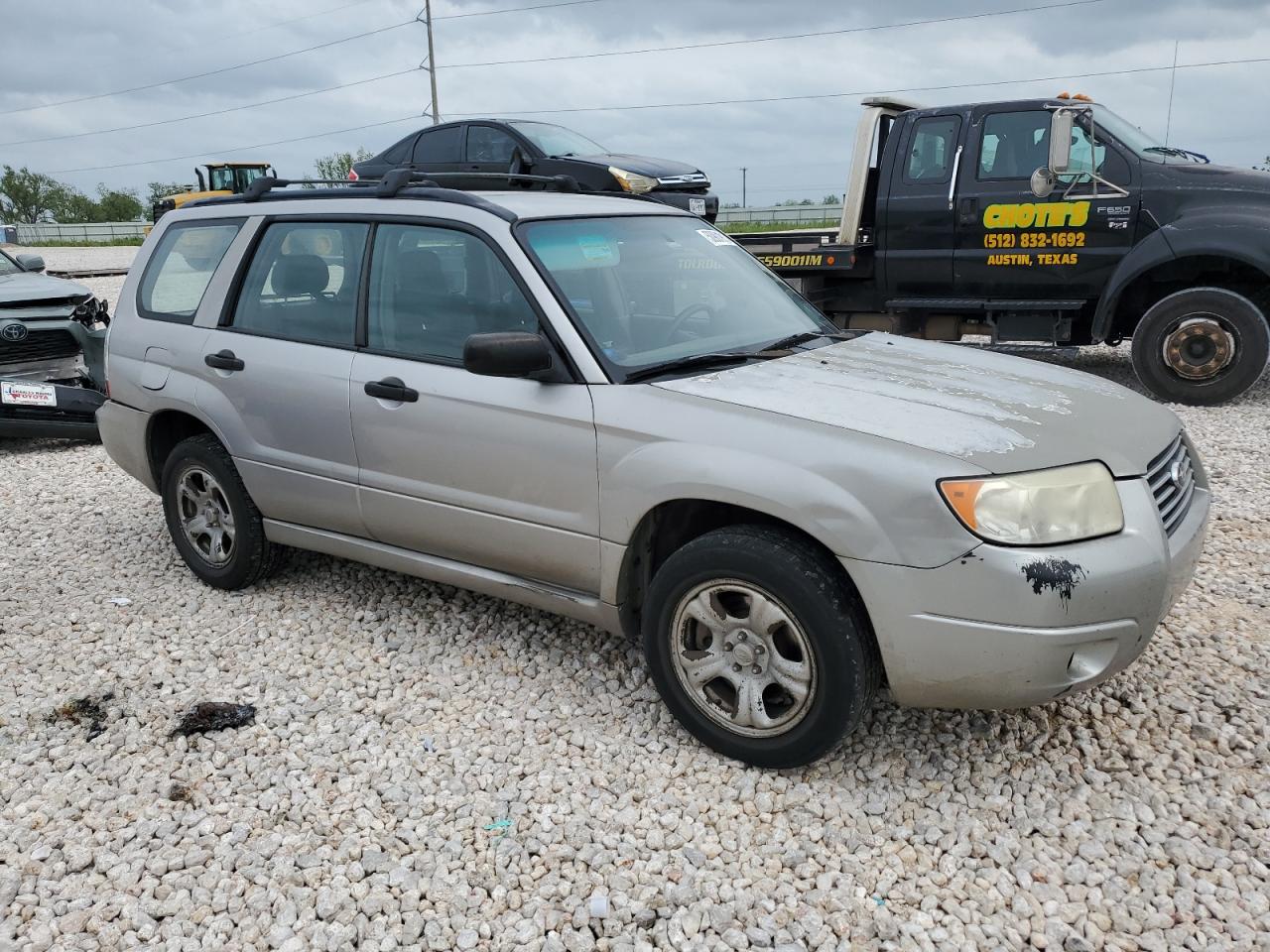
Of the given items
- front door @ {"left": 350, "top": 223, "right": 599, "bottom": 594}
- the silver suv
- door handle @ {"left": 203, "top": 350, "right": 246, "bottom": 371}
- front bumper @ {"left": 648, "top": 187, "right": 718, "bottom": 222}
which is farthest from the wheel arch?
front bumper @ {"left": 648, "top": 187, "right": 718, "bottom": 222}

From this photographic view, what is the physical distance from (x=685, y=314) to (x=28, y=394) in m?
6.15

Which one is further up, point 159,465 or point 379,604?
point 159,465

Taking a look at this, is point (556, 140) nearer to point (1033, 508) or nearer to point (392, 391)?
point (392, 391)

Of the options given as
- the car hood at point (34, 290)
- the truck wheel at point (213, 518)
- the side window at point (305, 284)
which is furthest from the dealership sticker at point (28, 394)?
the side window at point (305, 284)

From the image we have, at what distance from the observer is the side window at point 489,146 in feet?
44.5

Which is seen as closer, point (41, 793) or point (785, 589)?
point (785, 589)

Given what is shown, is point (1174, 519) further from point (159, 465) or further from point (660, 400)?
point (159, 465)

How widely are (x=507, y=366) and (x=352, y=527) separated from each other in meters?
1.29

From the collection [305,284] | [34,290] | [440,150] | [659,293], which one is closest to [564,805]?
[659,293]

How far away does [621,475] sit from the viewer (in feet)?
10.9

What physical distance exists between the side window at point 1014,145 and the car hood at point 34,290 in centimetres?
772

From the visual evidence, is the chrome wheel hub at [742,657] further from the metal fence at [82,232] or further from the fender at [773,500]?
the metal fence at [82,232]

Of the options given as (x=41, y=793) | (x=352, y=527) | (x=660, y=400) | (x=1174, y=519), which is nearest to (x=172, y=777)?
(x=41, y=793)

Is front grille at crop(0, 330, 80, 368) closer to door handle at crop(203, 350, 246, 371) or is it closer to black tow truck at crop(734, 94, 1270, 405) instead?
Answer: door handle at crop(203, 350, 246, 371)
